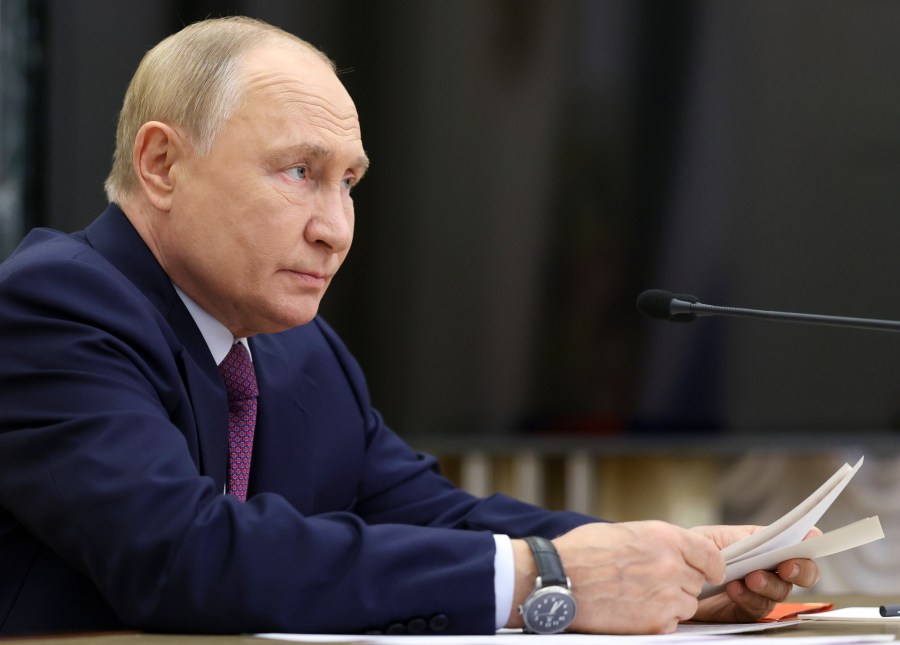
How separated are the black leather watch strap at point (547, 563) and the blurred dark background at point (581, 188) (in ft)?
6.60

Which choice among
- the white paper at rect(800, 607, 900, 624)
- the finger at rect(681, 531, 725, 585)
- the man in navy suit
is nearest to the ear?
the man in navy suit

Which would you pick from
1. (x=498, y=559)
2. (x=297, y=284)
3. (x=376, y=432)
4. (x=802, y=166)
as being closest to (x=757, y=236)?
(x=802, y=166)

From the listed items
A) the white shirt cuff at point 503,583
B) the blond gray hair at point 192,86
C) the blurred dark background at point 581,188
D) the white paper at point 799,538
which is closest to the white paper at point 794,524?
the white paper at point 799,538

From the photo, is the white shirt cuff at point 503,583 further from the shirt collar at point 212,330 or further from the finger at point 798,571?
the shirt collar at point 212,330

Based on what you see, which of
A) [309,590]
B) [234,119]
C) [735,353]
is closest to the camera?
[309,590]

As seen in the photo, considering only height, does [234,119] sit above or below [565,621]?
above

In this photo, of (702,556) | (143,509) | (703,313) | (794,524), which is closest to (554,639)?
(702,556)

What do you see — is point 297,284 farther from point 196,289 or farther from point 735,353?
point 735,353

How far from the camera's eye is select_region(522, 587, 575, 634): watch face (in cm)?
122

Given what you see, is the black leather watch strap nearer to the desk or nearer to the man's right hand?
the man's right hand

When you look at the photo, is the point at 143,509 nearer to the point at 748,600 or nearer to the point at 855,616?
the point at 748,600

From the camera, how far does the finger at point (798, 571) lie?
4.54 ft

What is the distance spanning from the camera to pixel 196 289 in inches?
63.2

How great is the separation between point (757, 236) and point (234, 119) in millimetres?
2027
